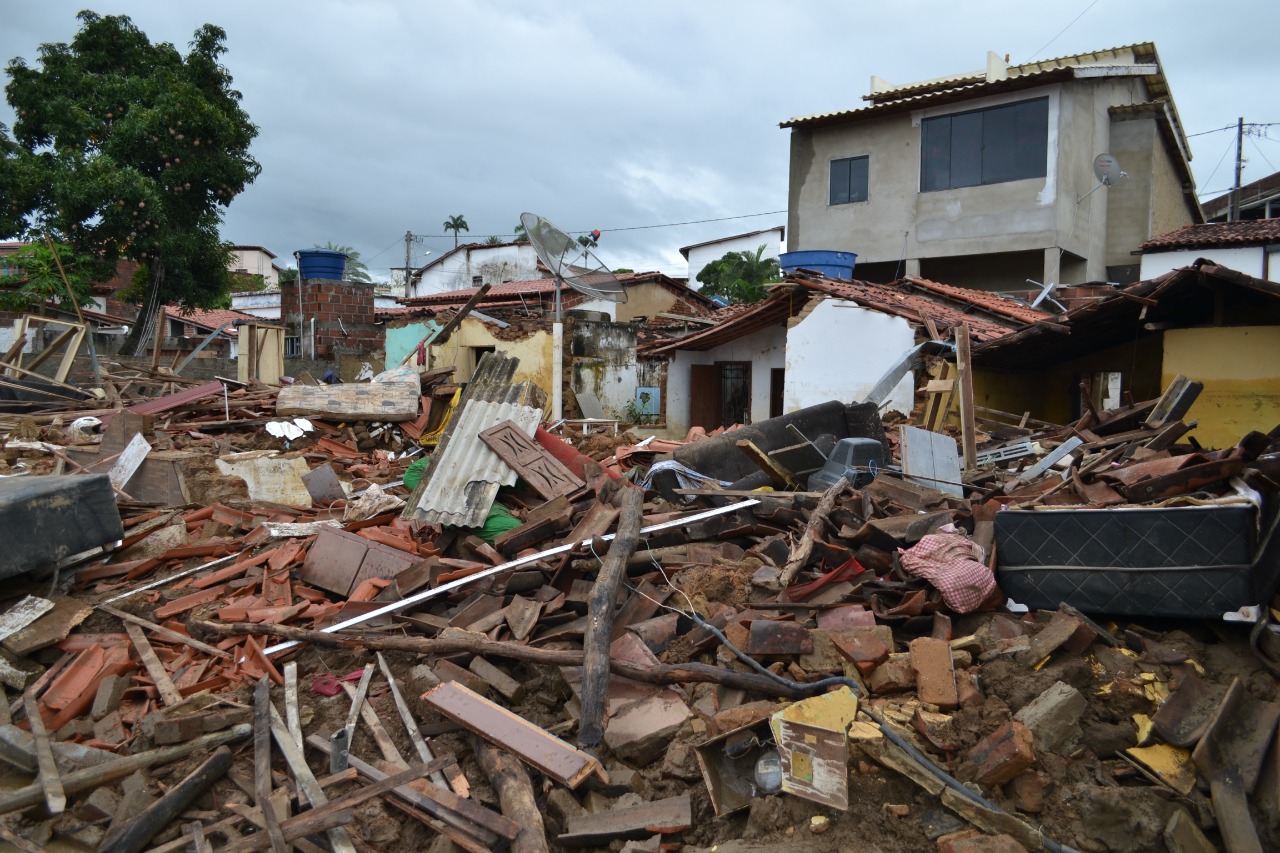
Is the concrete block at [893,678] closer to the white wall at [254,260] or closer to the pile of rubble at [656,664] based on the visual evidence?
the pile of rubble at [656,664]

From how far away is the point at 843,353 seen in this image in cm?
1359

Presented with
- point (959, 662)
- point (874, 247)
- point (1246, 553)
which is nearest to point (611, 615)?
point (959, 662)

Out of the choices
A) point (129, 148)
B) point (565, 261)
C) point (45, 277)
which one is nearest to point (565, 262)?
point (565, 261)

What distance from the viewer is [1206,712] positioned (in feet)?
11.6

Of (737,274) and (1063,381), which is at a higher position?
(737,274)

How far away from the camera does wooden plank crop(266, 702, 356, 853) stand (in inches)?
131

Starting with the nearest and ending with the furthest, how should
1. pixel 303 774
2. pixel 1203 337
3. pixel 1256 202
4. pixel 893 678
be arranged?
pixel 303 774 < pixel 893 678 < pixel 1203 337 < pixel 1256 202

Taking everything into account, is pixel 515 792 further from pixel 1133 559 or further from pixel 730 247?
pixel 730 247

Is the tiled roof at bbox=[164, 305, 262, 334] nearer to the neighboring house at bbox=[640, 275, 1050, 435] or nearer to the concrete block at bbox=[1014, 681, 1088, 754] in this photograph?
the neighboring house at bbox=[640, 275, 1050, 435]

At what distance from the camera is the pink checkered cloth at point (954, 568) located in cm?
440

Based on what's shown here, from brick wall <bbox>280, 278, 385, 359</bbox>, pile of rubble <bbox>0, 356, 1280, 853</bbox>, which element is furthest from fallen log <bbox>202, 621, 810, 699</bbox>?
brick wall <bbox>280, 278, 385, 359</bbox>

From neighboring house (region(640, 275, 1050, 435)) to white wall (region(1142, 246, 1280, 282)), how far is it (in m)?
5.25

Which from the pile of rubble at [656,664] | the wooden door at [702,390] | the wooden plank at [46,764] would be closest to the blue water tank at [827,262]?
the wooden door at [702,390]

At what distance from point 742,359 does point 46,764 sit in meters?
14.7
